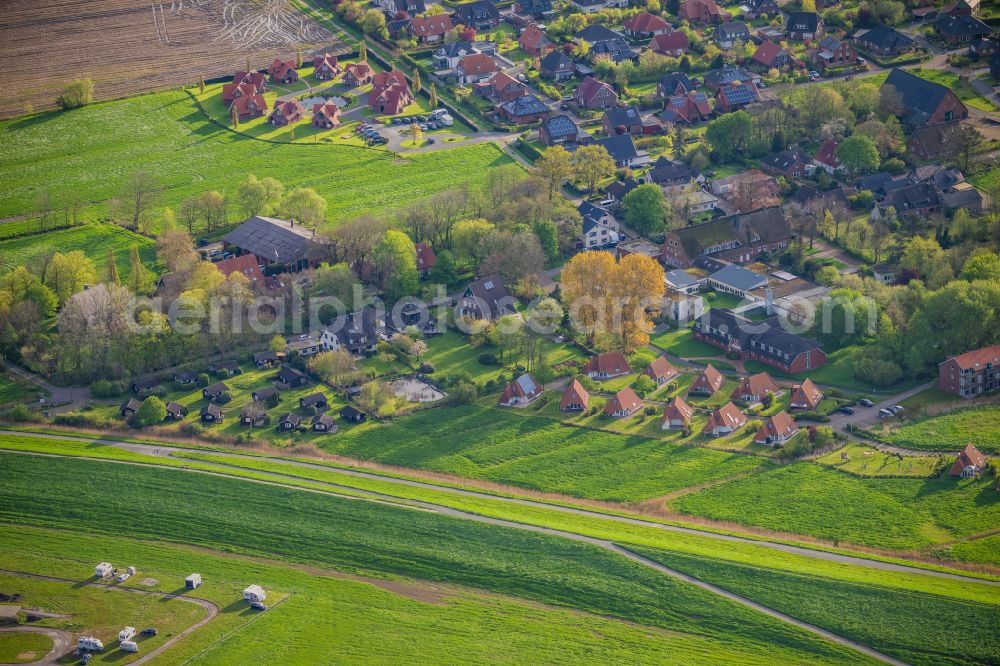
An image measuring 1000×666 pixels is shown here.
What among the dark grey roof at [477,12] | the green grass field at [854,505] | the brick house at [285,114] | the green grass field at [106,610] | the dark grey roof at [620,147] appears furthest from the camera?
the dark grey roof at [477,12]

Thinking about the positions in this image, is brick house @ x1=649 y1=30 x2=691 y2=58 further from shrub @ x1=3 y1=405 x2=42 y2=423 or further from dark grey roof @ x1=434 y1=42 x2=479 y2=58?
shrub @ x1=3 y1=405 x2=42 y2=423

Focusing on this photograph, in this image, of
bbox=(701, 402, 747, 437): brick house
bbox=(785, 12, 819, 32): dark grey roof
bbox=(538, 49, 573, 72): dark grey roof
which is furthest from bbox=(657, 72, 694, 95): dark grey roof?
bbox=(701, 402, 747, 437): brick house

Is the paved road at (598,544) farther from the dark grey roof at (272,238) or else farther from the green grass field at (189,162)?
the green grass field at (189,162)

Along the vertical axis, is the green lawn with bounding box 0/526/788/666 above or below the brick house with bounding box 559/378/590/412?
below

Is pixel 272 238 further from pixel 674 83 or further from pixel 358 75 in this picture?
pixel 674 83

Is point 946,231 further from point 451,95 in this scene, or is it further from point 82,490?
point 82,490

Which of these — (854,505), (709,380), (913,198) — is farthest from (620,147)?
(854,505)

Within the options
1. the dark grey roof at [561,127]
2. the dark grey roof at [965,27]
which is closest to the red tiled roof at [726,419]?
the dark grey roof at [561,127]
